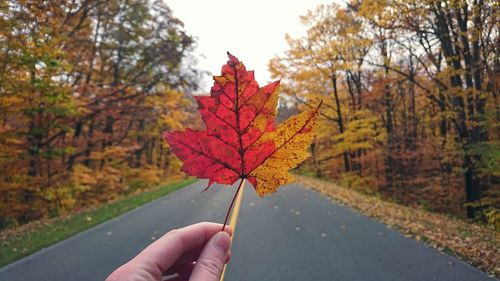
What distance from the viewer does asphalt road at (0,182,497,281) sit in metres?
4.14

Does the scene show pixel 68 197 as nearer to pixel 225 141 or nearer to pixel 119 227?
pixel 119 227

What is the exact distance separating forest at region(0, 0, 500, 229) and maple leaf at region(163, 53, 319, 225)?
220 centimetres

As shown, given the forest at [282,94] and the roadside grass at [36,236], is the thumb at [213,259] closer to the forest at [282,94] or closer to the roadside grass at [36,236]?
the forest at [282,94]

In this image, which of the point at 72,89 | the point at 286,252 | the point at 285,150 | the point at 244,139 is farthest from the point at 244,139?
the point at 72,89

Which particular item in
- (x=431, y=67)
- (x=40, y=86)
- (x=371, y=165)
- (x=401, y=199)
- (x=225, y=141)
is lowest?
(x=401, y=199)

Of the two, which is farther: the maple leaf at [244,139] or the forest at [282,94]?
the forest at [282,94]

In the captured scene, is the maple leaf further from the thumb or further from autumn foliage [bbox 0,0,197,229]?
autumn foliage [bbox 0,0,197,229]

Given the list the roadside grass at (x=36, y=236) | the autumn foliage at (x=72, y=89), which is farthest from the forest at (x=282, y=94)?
the roadside grass at (x=36, y=236)

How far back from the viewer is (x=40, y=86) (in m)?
7.62

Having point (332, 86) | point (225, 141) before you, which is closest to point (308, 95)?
point (332, 86)

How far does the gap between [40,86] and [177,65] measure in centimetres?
771

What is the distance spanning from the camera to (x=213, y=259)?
101cm

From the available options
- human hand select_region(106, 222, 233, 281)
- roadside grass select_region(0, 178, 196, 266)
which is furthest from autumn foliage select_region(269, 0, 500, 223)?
roadside grass select_region(0, 178, 196, 266)

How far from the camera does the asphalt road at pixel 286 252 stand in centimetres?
414
